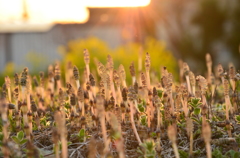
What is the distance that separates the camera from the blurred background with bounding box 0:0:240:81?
36.7ft

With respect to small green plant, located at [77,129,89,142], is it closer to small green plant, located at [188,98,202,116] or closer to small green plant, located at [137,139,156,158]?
small green plant, located at [137,139,156,158]

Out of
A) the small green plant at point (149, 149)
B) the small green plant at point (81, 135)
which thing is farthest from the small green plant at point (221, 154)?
the small green plant at point (81, 135)

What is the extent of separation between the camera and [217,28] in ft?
47.3

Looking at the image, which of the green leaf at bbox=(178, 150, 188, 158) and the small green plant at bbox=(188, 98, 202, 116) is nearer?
the green leaf at bbox=(178, 150, 188, 158)

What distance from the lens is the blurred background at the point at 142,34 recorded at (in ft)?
36.7

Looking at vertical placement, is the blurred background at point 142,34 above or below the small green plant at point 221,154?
above

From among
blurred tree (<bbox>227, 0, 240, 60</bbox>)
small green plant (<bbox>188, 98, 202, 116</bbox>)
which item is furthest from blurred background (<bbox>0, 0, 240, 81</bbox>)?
small green plant (<bbox>188, 98, 202, 116</bbox>)

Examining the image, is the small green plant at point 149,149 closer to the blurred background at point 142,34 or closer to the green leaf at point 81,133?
the green leaf at point 81,133

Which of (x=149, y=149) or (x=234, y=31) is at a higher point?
(x=234, y=31)

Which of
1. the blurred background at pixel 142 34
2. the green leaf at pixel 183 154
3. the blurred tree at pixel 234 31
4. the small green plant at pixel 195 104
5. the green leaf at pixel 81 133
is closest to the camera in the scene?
the green leaf at pixel 183 154

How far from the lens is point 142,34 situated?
15.6 meters

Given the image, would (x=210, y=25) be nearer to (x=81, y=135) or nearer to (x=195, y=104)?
(x=195, y=104)

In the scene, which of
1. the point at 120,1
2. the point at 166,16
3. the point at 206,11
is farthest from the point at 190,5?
the point at 120,1

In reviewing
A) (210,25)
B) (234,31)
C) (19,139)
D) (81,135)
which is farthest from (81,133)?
(210,25)
